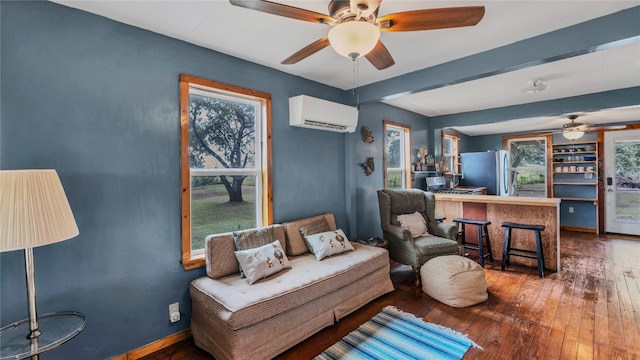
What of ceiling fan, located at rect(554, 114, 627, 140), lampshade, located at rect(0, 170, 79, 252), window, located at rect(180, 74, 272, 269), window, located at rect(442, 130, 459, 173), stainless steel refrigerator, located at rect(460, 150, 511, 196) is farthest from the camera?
window, located at rect(442, 130, 459, 173)

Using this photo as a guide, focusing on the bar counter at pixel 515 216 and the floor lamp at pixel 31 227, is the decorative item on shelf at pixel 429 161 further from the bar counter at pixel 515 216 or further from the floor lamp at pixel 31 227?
the floor lamp at pixel 31 227

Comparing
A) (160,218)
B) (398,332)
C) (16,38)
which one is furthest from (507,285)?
(16,38)

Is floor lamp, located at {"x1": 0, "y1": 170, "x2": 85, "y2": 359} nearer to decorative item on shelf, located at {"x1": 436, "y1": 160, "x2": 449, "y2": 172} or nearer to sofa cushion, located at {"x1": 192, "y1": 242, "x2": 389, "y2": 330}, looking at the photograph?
sofa cushion, located at {"x1": 192, "y1": 242, "x2": 389, "y2": 330}

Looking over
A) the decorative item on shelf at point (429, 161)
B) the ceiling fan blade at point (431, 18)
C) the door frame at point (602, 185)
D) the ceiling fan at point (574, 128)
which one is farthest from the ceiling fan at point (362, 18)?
the door frame at point (602, 185)

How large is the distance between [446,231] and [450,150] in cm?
359

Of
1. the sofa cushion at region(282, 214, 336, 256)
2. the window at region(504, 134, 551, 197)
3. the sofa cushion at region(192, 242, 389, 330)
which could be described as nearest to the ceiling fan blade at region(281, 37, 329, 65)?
the sofa cushion at region(282, 214, 336, 256)

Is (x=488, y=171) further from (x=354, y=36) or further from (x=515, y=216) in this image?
(x=354, y=36)

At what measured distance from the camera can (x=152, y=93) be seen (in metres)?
2.28

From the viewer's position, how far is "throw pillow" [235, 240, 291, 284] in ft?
7.60

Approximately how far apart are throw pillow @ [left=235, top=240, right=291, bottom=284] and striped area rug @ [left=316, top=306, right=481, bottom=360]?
750 mm

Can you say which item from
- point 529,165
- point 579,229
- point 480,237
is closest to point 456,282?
point 480,237

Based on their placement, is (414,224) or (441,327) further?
(414,224)

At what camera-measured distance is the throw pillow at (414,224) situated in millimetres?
3707

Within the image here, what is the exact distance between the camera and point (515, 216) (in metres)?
4.07
